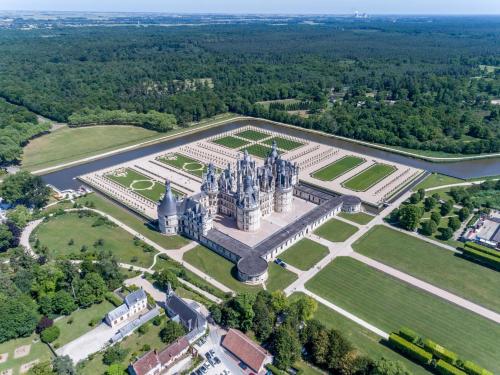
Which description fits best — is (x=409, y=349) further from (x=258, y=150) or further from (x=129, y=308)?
(x=258, y=150)

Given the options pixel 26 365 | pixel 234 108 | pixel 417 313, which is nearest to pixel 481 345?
pixel 417 313

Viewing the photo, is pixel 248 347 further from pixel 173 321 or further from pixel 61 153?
pixel 61 153

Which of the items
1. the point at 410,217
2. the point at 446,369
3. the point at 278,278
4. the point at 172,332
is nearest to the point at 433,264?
the point at 410,217

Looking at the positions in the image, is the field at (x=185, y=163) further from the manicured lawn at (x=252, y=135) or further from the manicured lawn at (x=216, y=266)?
the manicured lawn at (x=216, y=266)

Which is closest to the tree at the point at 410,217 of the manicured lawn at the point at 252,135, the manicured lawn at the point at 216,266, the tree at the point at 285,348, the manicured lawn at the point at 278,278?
the manicured lawn at the point at 278,278

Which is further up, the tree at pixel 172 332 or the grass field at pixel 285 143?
the tree at pixel 172 332

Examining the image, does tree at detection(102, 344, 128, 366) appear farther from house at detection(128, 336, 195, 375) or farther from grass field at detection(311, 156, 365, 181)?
grass field at detection(311, 156, 365, 181)
